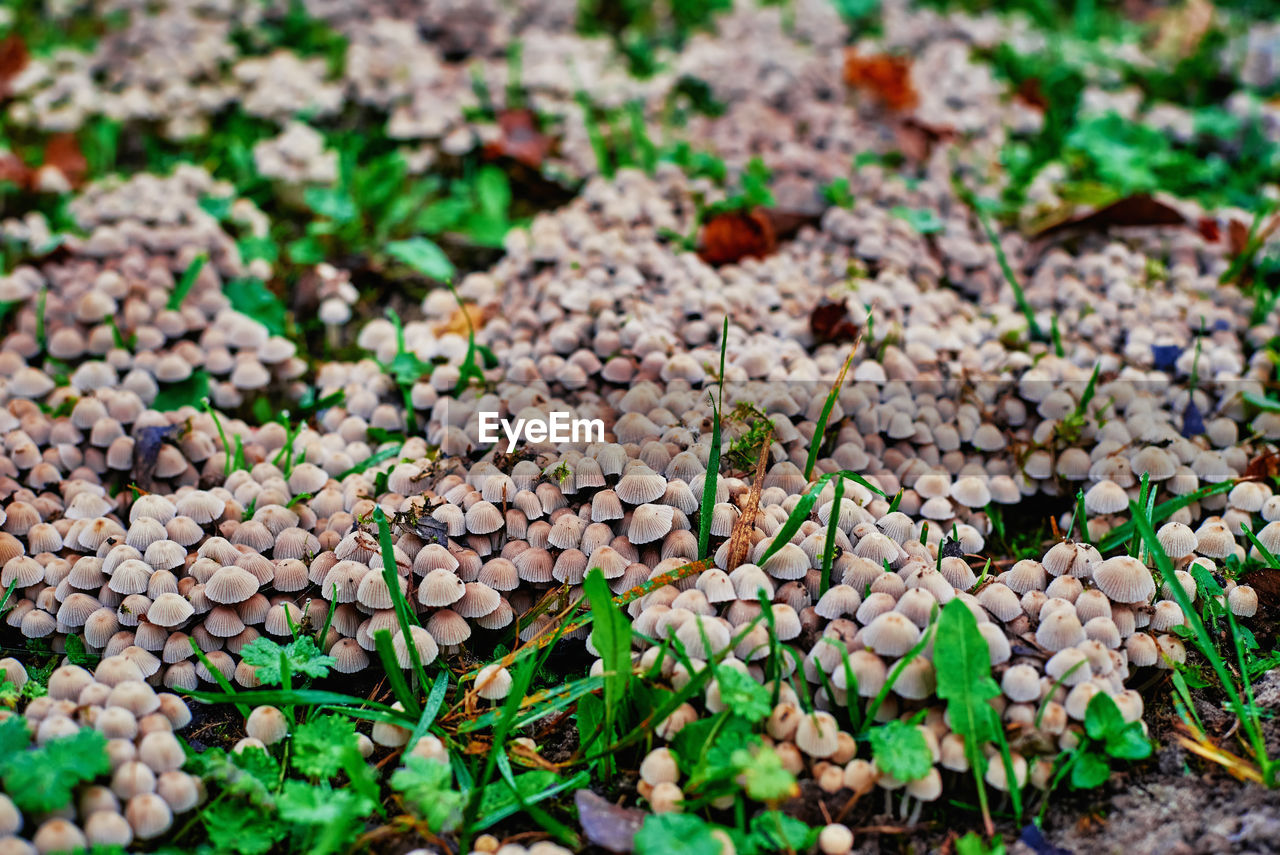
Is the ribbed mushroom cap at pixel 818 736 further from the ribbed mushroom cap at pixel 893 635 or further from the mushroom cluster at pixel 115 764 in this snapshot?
the mushroom cluster at pixel 115 764

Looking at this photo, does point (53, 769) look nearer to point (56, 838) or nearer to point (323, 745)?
point (56, 838)

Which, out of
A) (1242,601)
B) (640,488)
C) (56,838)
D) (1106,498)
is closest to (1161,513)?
(1106,498)

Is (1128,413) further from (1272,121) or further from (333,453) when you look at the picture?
(1272,121)

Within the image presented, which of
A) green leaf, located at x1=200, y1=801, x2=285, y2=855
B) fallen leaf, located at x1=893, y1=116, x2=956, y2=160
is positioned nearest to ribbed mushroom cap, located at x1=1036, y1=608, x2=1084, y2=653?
green leaf, located at x1=200, y1=801, x2=285, y2=855

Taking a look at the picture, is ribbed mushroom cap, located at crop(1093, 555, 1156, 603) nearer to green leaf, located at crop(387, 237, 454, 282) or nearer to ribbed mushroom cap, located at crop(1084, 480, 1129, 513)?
ribbed mushroom cap, located at crop(1084, 480, 1129, 513)

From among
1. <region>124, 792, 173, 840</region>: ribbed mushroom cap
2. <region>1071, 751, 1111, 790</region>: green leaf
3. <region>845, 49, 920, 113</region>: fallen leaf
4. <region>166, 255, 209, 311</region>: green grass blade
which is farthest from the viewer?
<region>845, 49, 920, 113</region>: fallen leaf

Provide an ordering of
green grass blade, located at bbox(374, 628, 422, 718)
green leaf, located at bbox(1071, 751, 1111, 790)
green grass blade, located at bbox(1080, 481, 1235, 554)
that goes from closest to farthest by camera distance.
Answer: green leaf, located at bbox(1071, 751, 1111, 790) → green grass blade, located at bbox(374, 628, 422, 718) → green grass blade, located at bbox(1080, 481, 1235, 554)
